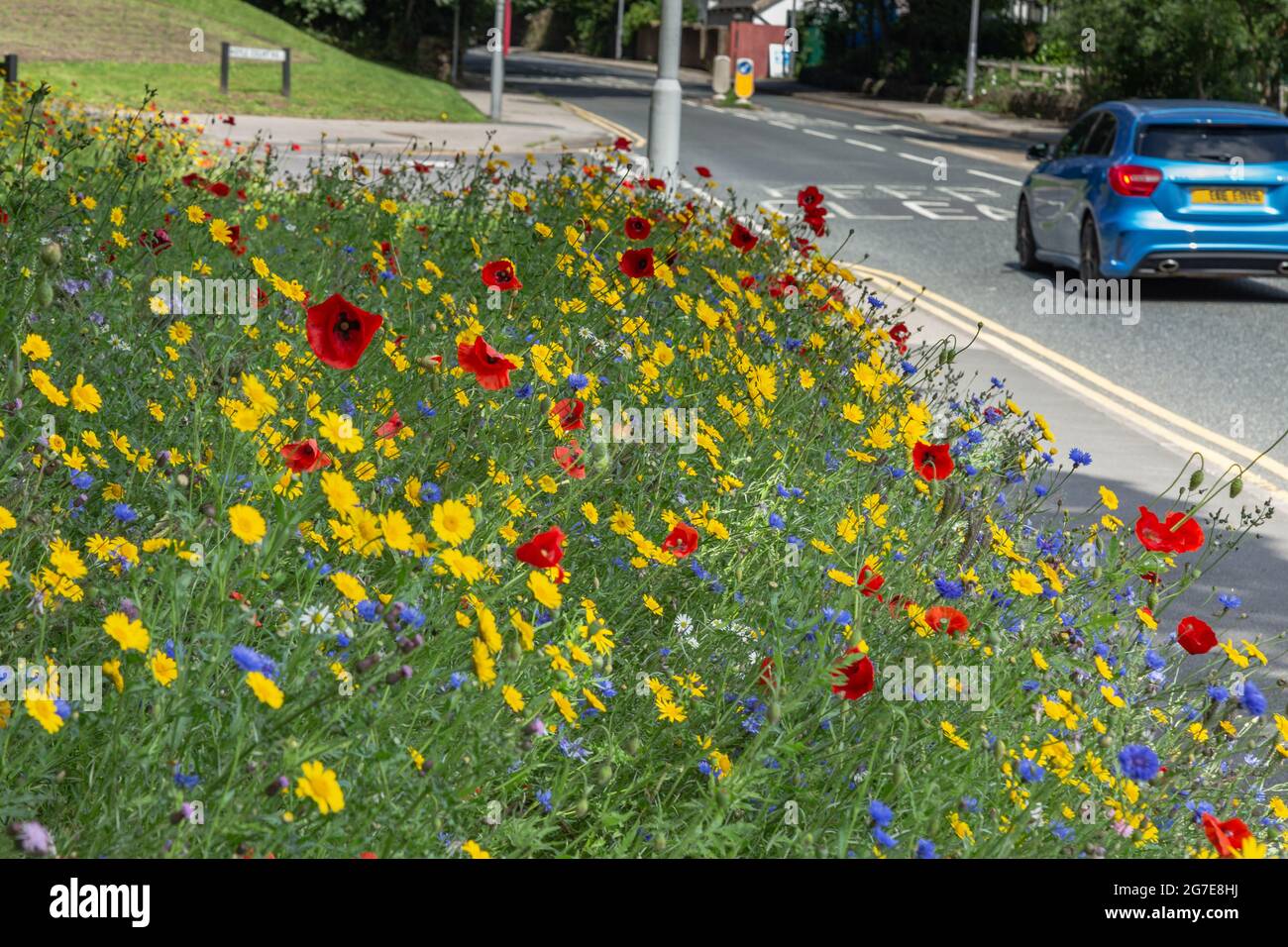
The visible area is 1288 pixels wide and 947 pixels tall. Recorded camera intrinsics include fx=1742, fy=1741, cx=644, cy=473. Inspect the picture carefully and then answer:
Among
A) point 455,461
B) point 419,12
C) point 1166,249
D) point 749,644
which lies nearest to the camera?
point 749,644

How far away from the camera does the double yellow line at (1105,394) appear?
26.8ft

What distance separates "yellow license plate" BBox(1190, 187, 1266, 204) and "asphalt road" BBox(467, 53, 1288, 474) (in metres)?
0.80

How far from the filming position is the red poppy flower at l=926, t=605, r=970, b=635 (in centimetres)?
322

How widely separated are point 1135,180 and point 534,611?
10.9m

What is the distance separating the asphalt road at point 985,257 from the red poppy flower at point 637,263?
2875mm

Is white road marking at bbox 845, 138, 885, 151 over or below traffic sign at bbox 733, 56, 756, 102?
below

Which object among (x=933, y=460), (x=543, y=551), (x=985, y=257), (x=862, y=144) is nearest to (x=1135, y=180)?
(x=985, y=257)

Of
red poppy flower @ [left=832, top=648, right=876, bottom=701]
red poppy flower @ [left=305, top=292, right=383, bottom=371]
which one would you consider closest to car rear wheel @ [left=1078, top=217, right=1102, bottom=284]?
red poppy flower @ [left=305, top=292, right=383, bottom=371]

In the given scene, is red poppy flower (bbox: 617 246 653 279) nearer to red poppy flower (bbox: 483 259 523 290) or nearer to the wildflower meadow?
the wildflower meadow
